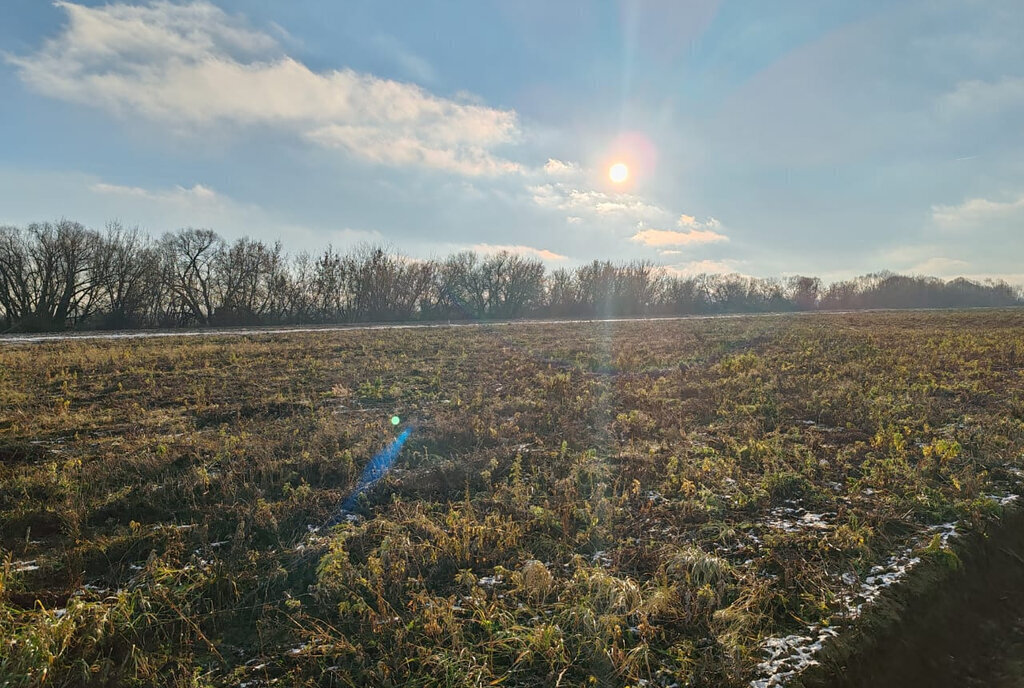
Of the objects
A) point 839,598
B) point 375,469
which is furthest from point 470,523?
point 839,598

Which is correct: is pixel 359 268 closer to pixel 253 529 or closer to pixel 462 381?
pixel 462 381

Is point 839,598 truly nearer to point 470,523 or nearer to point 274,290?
point 470,523

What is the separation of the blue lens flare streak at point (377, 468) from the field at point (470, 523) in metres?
0.12

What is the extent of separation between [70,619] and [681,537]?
594cm

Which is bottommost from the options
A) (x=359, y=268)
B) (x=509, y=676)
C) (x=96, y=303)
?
(x=509, y=676)

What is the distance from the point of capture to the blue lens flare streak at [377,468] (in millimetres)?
6711

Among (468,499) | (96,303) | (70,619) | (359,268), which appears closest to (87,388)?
(70,619)

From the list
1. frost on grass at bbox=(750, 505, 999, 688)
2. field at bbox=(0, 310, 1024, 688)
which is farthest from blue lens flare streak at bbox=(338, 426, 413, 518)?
frost on grass at bbox=(750, 505, 999, 688)

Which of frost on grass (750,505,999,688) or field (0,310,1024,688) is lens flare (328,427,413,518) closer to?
field (0,310,1024,688)

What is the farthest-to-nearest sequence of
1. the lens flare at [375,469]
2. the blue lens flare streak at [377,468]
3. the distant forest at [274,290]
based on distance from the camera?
the distant forest at [274,290] → the blue lens flare streak at [377,468] → the lens flare at [375,469]

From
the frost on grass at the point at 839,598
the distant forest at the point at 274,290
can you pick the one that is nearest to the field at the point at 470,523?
the frost on grass at the point at 839,598

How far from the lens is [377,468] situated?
25.5 feet

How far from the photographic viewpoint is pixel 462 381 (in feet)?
47.3

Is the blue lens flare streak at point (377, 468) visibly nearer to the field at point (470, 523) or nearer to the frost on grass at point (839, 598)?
the field at point (470, 523)
